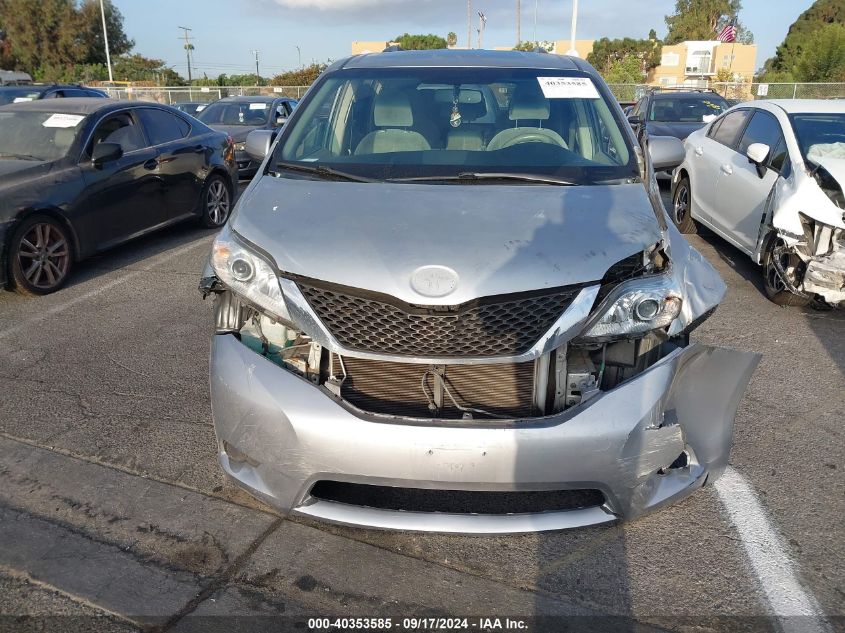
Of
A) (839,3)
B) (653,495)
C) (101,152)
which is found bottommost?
(653,495)

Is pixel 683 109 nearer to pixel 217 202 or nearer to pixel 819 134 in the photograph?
pixel 819 134

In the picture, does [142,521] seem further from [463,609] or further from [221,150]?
[221,150]

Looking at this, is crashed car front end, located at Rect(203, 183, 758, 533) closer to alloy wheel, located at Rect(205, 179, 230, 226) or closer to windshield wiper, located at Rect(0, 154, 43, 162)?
windshield wiper, located at Rect(0, 154, 43, 162)

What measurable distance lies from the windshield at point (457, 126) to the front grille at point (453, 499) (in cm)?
144

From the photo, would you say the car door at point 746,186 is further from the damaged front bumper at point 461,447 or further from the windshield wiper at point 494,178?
the damaged front bumper at point 461,447

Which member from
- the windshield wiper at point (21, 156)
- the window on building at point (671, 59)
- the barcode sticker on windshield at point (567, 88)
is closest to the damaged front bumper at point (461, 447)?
the barcode sticker on windshield at point (567, 88)

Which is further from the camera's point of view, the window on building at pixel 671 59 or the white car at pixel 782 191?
the window on building at pixel 671 59

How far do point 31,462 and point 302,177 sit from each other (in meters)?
1.98

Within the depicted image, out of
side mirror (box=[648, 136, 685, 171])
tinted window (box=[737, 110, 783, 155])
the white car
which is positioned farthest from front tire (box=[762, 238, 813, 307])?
side mirror (box=[648, 136, 685, 171])

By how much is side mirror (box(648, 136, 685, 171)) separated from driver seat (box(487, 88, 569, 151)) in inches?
29.0

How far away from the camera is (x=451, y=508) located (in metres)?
3.12

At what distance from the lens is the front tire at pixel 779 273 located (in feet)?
18.6

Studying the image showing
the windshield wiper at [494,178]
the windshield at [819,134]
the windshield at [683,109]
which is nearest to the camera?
the windshield wiper at [494,178]

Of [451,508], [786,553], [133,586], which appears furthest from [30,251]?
[786,553]
